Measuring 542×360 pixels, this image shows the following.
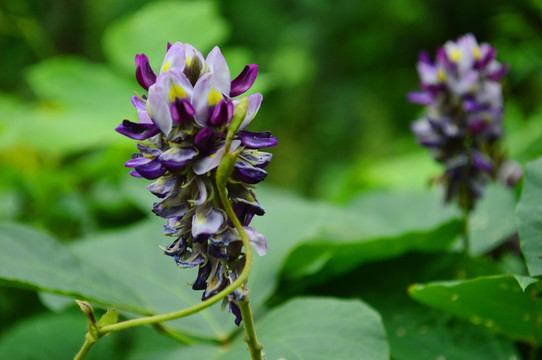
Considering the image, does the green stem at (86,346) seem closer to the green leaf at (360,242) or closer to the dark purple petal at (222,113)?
the dark purple petal at (222,113)

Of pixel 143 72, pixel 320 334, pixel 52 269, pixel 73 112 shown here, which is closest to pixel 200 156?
pixel 143 72

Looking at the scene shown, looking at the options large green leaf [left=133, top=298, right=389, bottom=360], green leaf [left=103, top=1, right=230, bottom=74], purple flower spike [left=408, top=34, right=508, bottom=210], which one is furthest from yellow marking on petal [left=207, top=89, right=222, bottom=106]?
green leaf [left=103, top=1, right=230, bottom=74]

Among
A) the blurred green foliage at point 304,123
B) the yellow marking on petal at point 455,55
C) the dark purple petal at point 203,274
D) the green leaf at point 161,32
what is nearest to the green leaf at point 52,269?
the blurred green foliage at point 304,123

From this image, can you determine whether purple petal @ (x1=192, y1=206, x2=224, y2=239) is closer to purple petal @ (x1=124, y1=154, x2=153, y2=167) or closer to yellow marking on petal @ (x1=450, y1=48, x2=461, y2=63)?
purple petal @ (x1=124, y1=154, x2=153, y2=167)

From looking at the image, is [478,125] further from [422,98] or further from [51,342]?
[51,342]

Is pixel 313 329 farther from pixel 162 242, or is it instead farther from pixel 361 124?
pixel 361 124

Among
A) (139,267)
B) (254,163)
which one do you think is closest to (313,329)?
(254,163)
